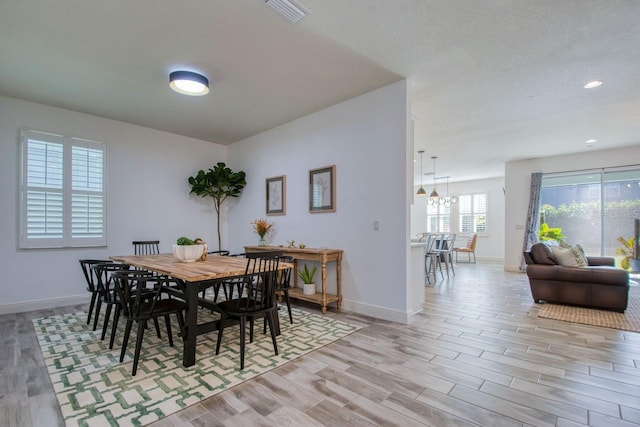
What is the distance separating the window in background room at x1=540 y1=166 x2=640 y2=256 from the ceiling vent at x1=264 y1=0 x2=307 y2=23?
7354mm

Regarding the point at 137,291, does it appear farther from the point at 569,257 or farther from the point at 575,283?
the point at 569,257

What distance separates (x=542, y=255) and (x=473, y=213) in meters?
6.01

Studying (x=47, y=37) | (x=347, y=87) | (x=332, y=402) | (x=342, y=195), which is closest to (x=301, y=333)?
(x=332, y=402)

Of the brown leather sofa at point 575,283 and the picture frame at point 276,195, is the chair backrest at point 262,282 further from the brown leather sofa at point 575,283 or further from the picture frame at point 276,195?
the brown leather sofa at point 575,283

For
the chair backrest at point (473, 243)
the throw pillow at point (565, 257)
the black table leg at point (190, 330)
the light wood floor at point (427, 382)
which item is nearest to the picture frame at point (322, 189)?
the light wood floor at point (427, 382)

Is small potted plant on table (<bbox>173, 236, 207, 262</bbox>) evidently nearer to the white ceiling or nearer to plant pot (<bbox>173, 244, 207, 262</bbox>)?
plant pot (<bbox>173, 244, 207, 262</bbox>)

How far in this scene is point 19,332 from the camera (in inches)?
123

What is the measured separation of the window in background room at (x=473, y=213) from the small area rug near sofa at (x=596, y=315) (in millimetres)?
5766

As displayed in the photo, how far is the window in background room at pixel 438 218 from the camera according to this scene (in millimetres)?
Result: 10703

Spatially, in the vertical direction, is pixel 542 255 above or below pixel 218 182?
below

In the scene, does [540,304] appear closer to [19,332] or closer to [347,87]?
[347,87]

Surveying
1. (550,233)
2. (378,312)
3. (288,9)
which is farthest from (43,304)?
(550,233)

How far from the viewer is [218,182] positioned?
5.44 meters

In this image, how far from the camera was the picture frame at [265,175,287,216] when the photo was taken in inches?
193
